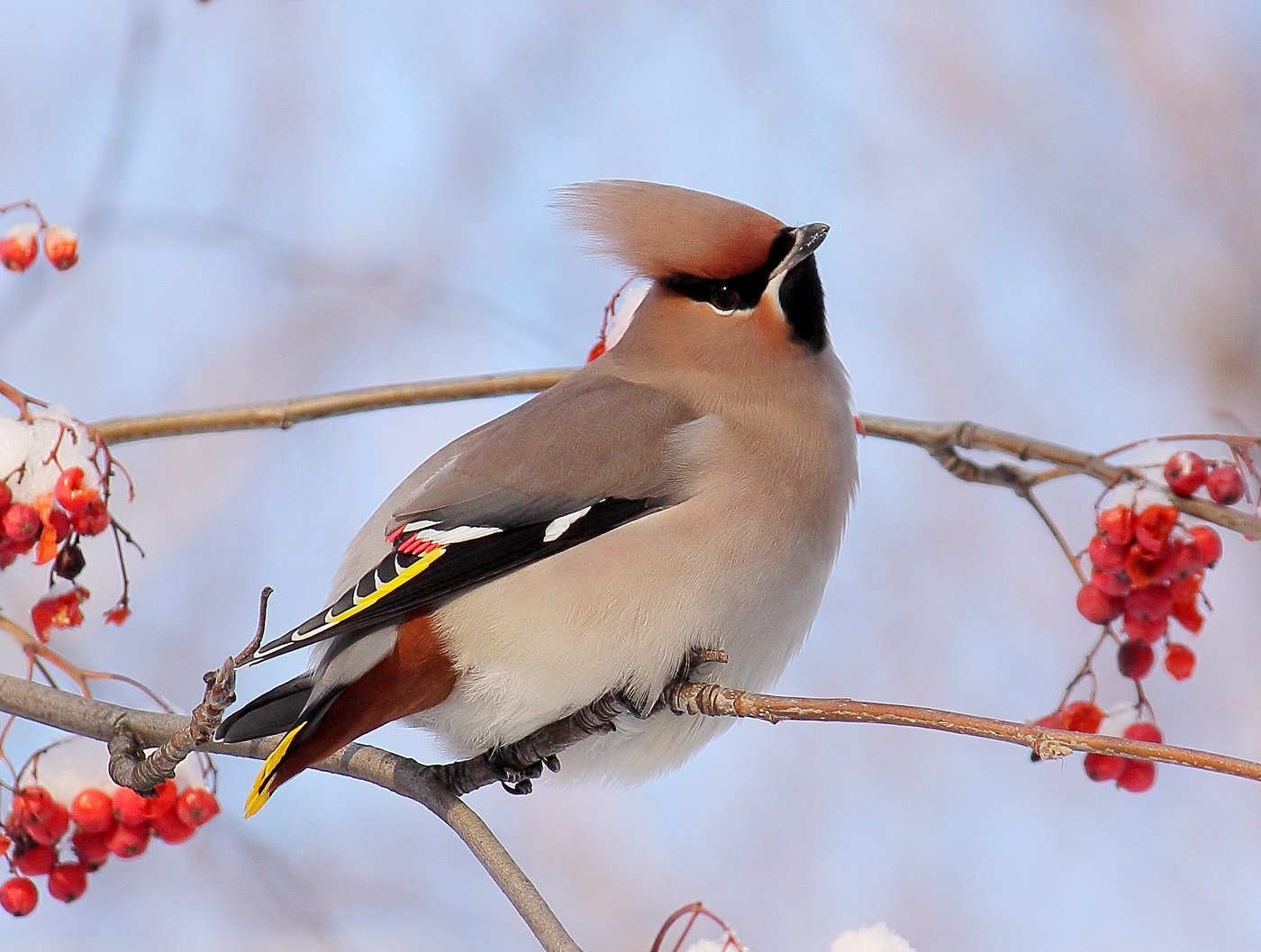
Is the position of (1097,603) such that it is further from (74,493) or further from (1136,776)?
(74,493)

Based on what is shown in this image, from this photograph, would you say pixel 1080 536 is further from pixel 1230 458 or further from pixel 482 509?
pixel 482 509

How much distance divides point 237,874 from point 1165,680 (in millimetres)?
3389

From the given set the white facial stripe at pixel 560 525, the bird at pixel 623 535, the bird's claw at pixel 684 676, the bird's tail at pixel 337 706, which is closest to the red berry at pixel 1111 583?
the bird at pixel 623 535

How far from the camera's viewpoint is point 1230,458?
2.92 m

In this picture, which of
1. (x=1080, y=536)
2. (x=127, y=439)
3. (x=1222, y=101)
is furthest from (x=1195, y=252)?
(x=127, y=439)

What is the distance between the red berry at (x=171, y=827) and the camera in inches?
108

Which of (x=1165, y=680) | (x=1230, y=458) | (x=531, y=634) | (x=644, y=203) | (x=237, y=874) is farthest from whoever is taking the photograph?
(x=1165, y=680)

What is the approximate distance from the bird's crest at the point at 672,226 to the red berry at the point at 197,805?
1.37m

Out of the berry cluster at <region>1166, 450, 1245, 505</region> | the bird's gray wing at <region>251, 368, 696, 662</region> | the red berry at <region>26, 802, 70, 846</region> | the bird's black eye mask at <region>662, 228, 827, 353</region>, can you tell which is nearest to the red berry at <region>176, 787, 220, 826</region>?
the red berry at <region>26, 802, 70, 846</region>

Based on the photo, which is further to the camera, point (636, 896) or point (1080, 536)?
point (1080, 536)

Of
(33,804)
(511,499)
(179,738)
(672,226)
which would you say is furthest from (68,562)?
(672,226)

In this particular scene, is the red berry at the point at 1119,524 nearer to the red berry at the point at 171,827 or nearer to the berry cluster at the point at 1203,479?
the berry cluster at the point at 1203,479

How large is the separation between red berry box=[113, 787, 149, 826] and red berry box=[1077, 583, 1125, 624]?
5.57ft

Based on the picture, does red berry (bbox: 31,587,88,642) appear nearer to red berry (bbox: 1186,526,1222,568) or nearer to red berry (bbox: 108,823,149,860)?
red berry (bbox: 108,823,149,860)
